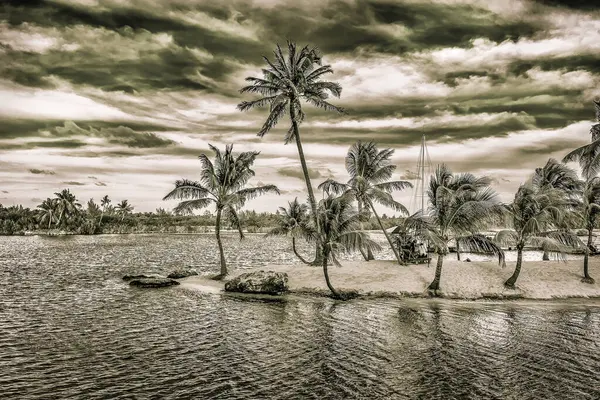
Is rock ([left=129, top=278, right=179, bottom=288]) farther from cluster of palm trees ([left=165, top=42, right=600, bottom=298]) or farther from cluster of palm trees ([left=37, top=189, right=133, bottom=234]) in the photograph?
cluster of palm trees ([left=37, top=189, right=133, bottom=234])

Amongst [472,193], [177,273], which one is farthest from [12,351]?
[472,193]

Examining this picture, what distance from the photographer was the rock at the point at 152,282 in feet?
103

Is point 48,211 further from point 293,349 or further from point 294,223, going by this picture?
point 293,349

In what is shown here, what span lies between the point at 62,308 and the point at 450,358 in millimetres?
22438

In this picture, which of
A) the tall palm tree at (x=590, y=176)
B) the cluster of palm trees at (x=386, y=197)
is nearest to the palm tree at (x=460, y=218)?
the cluster of palm trees at (x=386, y=197)

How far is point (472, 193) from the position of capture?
26.1 metres

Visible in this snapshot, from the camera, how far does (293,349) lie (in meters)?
15.5

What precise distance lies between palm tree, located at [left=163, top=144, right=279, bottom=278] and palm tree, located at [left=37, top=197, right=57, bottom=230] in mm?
135287

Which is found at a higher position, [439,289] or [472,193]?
[472,193]

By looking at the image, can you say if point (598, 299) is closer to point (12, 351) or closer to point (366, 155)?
point (366, 155)

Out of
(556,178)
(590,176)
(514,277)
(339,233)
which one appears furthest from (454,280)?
(556,178)

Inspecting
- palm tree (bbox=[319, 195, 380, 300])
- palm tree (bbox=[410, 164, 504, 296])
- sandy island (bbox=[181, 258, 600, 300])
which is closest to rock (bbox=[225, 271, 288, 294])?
sandy island (bbox=[181, 258, 600, 300])

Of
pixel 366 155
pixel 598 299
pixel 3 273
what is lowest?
pixel 3 273

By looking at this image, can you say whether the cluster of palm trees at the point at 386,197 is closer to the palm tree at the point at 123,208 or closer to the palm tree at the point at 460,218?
the palm tree at the point at 460,218
